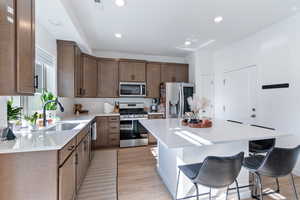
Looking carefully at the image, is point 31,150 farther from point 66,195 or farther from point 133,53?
point 133,53

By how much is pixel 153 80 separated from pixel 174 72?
0.72 m

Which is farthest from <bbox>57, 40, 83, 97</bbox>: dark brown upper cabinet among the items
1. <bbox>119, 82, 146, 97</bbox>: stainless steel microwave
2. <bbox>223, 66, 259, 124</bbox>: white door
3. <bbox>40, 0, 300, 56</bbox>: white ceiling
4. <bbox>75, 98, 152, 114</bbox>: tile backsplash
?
<bbox>223, 66, 259, 124</bbox>: white door

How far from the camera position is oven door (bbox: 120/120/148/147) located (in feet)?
13.3

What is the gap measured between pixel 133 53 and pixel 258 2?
3.21 meters

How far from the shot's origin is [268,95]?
9.90ft

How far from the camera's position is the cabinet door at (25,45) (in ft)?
4.44

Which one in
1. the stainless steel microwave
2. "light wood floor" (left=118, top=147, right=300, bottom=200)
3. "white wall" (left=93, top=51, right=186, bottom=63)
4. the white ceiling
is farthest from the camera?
"white wall" (left=93, top=51, right=186, bottom=63)

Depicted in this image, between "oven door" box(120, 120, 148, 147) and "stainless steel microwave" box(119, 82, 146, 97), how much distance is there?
0.78 meters

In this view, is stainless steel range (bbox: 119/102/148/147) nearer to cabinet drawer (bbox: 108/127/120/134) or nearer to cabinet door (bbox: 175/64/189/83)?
cabinet drawer (bbox: 108/127/120/134)

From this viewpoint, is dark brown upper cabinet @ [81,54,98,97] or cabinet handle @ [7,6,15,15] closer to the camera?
cabinet handle @ [7,6,15,15]

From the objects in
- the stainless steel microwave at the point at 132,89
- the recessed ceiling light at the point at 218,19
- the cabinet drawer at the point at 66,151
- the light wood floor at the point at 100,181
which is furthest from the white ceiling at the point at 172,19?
the light wood floor at the point at 100,181

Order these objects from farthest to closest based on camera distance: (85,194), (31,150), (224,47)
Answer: (224,47) < (85,194) < (31,150)

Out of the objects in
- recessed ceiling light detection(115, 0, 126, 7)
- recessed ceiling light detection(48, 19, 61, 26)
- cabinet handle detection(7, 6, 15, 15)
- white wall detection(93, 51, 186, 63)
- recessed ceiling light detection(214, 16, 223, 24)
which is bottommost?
cabinet handle detection(7, 6, 15, 15)

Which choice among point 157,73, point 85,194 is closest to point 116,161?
point 85,194
